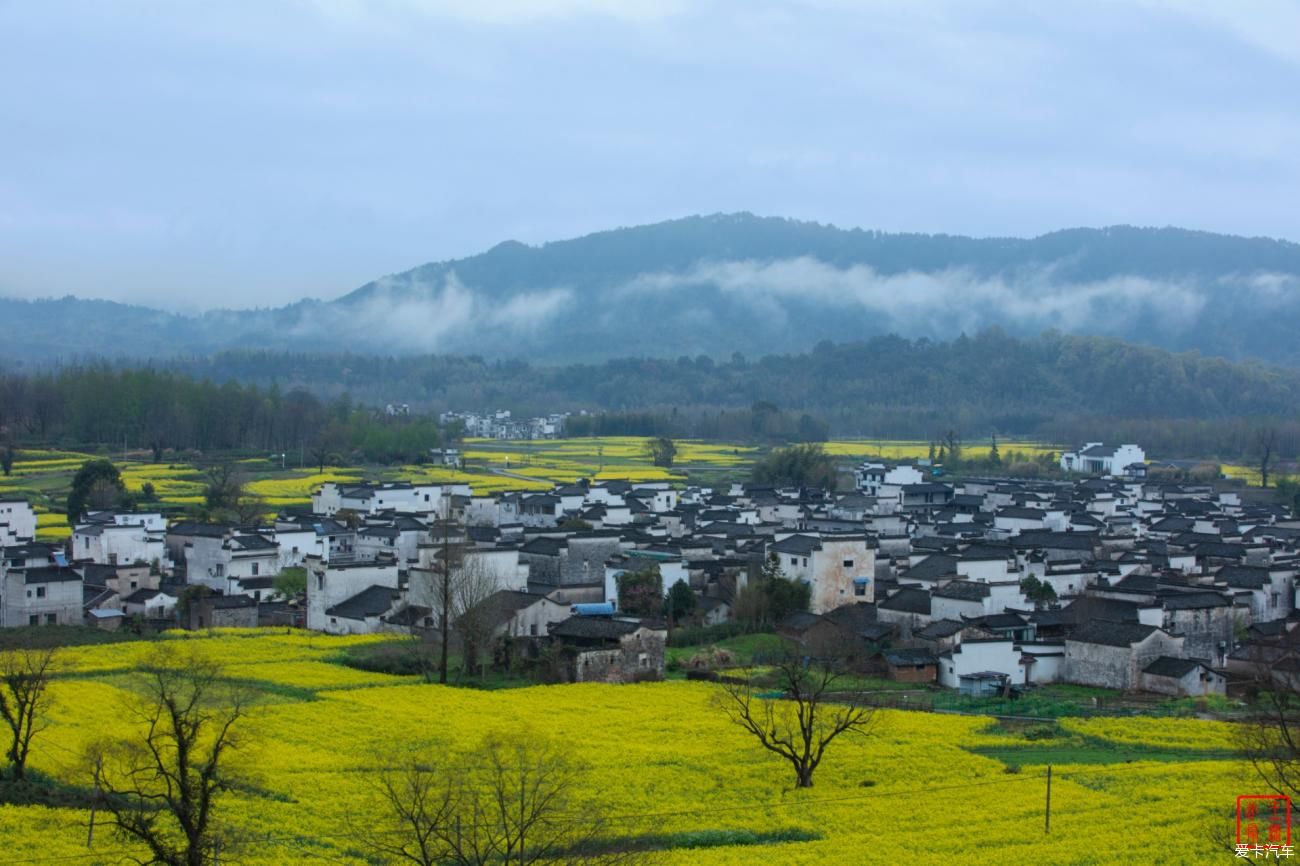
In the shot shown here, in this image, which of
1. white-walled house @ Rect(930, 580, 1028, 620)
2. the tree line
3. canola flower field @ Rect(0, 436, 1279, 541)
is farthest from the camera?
the tree line

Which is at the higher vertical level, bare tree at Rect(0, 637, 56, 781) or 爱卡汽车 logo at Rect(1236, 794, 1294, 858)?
bare tree at Rect(0, 637, 56, 781)

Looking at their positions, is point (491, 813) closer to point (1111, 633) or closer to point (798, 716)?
point (798, 716)

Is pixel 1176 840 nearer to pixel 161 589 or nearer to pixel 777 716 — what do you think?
pixel 777 716

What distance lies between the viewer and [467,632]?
26656 mm

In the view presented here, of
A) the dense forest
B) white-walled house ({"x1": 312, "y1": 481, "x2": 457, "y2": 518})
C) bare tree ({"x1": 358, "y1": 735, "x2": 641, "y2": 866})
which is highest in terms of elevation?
the dense forest

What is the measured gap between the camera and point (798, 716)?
20609 mm

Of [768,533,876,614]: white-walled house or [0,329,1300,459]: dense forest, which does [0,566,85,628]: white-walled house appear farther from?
[0,329,1300,459]: dense forest

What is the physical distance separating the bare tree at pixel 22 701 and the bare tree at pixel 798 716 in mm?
9449

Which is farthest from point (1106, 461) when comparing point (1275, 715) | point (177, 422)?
point (1275, 715)

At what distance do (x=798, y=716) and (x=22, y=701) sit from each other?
35.3ft

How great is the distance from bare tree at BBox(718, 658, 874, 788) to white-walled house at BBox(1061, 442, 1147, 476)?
54.9 m

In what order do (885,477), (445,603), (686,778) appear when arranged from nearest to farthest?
(686,778), (445,603), (885,477)

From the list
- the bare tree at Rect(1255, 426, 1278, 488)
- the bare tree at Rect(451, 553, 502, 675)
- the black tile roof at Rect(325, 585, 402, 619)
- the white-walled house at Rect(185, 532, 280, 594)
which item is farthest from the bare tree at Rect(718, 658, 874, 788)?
the bare tree at Rect(1255, 426, 1278, 488)

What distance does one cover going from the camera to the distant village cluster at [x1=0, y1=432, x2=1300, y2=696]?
27.1m
